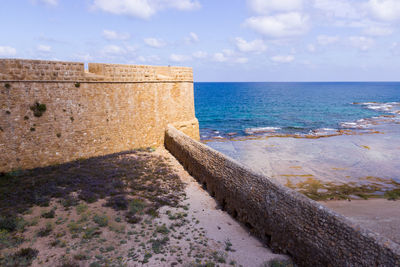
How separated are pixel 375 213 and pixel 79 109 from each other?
1634cm

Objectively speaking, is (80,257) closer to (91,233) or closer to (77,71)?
(91,233)

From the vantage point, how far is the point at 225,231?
9.11 metres

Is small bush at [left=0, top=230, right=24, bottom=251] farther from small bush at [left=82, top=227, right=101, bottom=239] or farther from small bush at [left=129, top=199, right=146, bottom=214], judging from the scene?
small bush at [left=129, top=199, right=146, bottom=214]

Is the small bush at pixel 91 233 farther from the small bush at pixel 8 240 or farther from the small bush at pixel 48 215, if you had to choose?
the small bush at pixel 8 240

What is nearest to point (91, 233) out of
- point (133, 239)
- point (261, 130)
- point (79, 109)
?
point (133, 239)

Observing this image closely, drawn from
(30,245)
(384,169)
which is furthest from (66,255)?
(384,169)

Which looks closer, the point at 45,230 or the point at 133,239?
the point at 45,230

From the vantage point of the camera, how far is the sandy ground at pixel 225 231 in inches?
298

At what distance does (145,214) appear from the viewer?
30.5 feet

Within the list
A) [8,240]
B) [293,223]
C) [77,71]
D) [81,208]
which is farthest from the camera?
[77,71]

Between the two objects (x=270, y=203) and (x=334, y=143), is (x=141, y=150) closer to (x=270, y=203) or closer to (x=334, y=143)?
(x=270, y=203)

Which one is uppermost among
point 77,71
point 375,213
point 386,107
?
point 77,71

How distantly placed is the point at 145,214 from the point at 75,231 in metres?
2.43

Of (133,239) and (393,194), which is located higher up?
(133,239)
